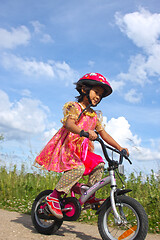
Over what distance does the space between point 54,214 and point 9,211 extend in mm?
2545

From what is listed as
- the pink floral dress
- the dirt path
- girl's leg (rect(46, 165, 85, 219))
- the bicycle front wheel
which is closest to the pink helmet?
the pink floral dress

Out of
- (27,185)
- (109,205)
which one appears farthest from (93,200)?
(27,185)

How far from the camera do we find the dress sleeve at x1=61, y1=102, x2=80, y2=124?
3564 millimetres

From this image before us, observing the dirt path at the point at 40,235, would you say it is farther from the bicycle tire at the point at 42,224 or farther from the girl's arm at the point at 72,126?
the girl's arm at the point at 72,126

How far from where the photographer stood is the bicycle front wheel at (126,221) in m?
2.83

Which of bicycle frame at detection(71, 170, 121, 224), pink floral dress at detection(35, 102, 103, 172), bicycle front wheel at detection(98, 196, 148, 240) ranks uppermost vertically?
pink floral dress at detection(35, 102, 103, 172)

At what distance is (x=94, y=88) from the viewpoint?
3.64 m

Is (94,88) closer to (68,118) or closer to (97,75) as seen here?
(97,75)

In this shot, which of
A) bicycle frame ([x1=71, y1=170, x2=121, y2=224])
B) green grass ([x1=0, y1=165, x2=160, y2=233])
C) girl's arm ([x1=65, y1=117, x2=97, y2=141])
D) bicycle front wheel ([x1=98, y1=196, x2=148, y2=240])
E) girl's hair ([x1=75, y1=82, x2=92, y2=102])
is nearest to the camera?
bicycle front wheel ([x1=98, y1=196, x2=148, y2=240])

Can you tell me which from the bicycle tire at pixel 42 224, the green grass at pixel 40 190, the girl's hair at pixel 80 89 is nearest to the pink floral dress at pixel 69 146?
the girl's hair at pixel 80 89

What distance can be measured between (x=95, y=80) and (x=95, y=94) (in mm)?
196

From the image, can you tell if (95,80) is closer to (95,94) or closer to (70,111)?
(95,94)

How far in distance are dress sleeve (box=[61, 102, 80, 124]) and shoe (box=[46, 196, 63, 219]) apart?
102 cm

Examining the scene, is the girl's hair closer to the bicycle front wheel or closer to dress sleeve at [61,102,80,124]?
dress sleeve at [61,102,80,124]
